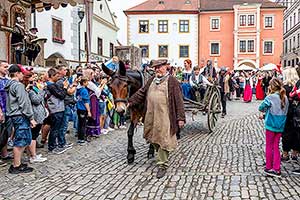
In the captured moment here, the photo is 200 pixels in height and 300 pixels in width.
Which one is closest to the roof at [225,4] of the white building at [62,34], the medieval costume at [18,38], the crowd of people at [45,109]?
the white building at [62,34]

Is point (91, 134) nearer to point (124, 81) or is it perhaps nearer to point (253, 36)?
point (124, 81)

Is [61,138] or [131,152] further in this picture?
[61,138]

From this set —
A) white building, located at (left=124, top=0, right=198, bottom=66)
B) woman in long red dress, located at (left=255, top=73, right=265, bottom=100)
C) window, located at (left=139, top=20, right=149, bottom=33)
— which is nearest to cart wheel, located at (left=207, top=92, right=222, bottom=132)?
woman in long red dress, located at (left=255, top=73, right=265, bottom=100)

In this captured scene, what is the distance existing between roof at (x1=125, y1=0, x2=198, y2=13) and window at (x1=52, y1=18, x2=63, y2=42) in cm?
3340

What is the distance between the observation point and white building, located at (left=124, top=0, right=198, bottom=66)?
55656 millimetres

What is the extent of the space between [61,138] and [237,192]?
14.9 ft

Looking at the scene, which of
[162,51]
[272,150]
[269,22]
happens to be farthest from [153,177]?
[269,22]

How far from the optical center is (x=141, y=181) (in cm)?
637

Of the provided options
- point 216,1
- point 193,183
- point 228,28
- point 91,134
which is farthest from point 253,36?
point 193,183

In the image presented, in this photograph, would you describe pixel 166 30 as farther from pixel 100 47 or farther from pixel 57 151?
pixel 57 151

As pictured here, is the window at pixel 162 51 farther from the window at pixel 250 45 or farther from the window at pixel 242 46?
the window at pixel 250 45

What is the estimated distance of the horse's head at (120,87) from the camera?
711 cm

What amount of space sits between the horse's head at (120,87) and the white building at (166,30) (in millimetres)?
48096

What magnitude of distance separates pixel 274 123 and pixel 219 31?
50.3 meters
